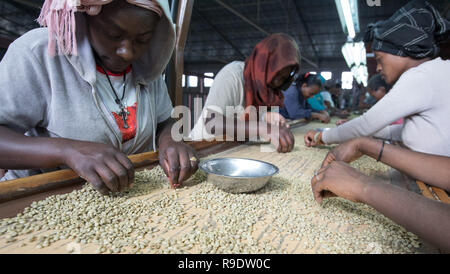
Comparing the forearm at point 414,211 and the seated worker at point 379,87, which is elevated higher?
the seated worker at point 379,87

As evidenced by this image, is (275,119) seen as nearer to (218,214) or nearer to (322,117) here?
(218,214)

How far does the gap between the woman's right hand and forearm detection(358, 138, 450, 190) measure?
1.27 meters

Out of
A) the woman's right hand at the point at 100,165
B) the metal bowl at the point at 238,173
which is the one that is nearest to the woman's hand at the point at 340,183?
the metal bowl at the point at 238,173

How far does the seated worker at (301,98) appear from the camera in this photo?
477 cm

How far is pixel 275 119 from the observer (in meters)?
2.36

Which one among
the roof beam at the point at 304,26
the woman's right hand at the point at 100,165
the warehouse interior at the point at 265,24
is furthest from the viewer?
the roof beam at the point at 304,26

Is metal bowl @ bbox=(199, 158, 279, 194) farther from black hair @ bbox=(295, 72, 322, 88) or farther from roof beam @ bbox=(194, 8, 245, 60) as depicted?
roof beam @ bbox=(194, 8, 245, 60)

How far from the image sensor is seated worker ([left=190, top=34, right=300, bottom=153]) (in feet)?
7.07

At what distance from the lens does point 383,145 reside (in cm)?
139

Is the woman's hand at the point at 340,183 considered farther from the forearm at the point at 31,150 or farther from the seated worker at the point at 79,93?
the forearm at the point at 31,150

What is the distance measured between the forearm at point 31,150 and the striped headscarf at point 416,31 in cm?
193
